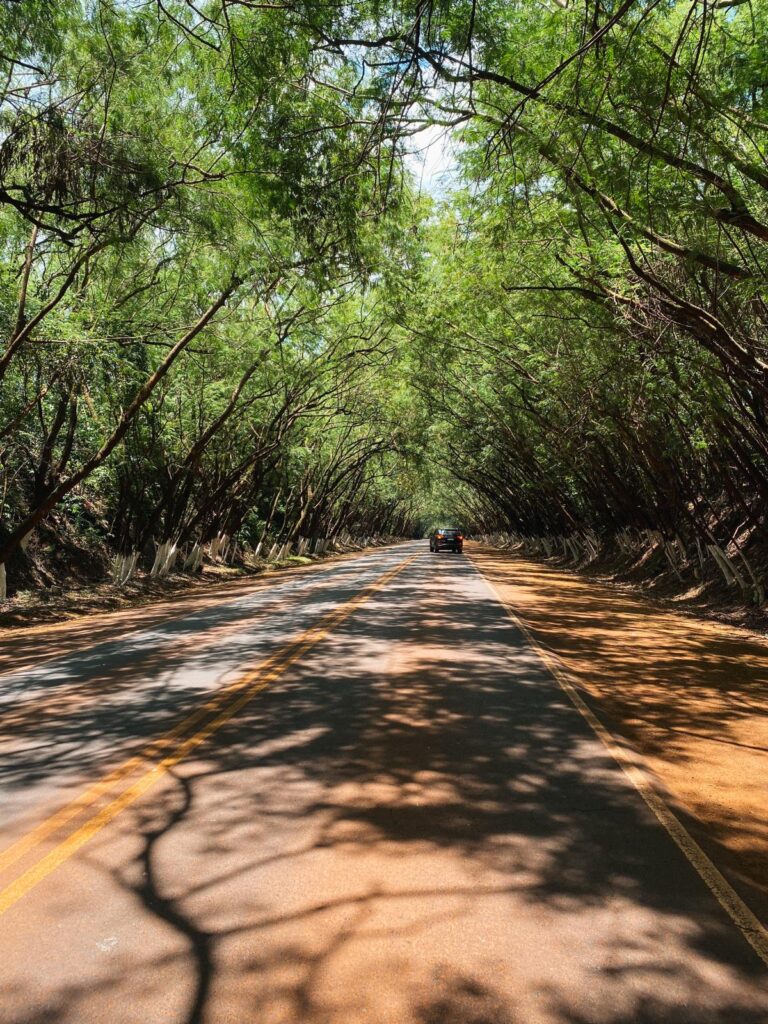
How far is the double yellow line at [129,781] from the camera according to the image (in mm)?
3660

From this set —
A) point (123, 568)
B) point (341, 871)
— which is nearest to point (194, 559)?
point (123, 568)

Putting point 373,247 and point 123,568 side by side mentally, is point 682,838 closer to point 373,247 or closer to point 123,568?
point 373,247

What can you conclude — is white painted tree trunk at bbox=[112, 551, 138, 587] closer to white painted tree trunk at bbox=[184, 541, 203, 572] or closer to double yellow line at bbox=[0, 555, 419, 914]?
white painted tree trunk at bbox=[184, 541, 203, 572]

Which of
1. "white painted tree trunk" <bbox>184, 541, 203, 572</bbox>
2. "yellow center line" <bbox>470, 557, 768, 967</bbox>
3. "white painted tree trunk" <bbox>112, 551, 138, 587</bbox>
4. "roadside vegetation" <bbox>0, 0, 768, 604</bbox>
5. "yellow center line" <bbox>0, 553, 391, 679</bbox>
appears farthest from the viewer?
"white painted tree trunk" <bbox>184, 541, 203, 572</bbox>

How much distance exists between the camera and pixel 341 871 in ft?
11.8

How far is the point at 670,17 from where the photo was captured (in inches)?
362

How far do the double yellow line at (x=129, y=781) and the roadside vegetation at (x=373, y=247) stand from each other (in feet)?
16.6

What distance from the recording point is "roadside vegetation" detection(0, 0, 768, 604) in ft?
25.3

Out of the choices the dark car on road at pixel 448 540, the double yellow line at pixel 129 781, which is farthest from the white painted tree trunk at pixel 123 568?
the dark car on road at pixel 448 540

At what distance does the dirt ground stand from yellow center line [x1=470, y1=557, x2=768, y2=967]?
0.08m

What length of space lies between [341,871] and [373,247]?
11.9 meters

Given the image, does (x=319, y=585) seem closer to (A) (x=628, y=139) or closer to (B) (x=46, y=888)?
(A) (x=628, y=139)

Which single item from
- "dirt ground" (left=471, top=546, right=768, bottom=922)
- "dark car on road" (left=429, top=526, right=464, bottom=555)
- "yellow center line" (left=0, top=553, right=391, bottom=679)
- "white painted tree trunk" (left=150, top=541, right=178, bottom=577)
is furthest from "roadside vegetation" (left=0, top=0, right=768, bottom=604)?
"dark car on road" (left=429, top=526, right=464, bottom=555)

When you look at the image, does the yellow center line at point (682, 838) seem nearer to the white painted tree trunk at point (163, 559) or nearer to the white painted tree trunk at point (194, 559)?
the white painted tree trunk at point (163, 559)
